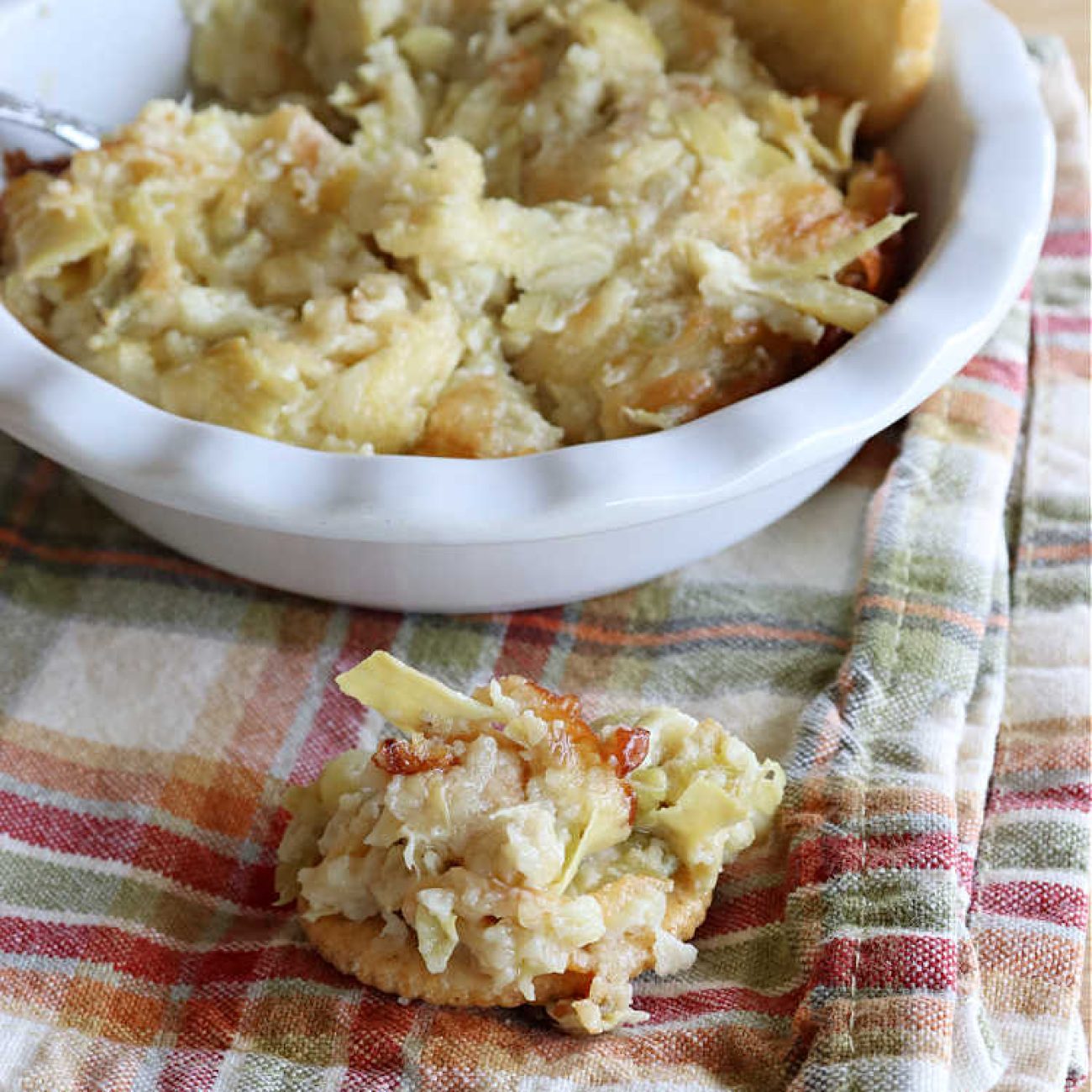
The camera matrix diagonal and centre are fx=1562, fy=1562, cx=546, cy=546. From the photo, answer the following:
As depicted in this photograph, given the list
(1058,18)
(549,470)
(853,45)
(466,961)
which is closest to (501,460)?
(549,470)

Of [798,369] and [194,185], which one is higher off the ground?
[194,185]

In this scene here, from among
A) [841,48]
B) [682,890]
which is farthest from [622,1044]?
[841,48]

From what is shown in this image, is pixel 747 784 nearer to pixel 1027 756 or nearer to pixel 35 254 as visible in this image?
pixel 1027 756

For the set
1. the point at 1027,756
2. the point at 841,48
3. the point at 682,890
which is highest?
the point at 841,48

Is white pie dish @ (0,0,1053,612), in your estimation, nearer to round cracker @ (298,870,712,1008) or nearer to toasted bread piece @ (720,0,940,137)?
toasted bread piece @ (720,0,940,137)

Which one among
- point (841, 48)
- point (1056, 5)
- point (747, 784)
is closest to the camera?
point (747, 784)

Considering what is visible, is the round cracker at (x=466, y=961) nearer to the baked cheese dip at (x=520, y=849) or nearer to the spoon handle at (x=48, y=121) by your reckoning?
the baked cheese dip at (x=520, y=849)

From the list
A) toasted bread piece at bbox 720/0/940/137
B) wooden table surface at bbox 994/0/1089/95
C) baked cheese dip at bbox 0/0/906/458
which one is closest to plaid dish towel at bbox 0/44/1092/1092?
baked cheese dip at bbox 0/0/906/458
